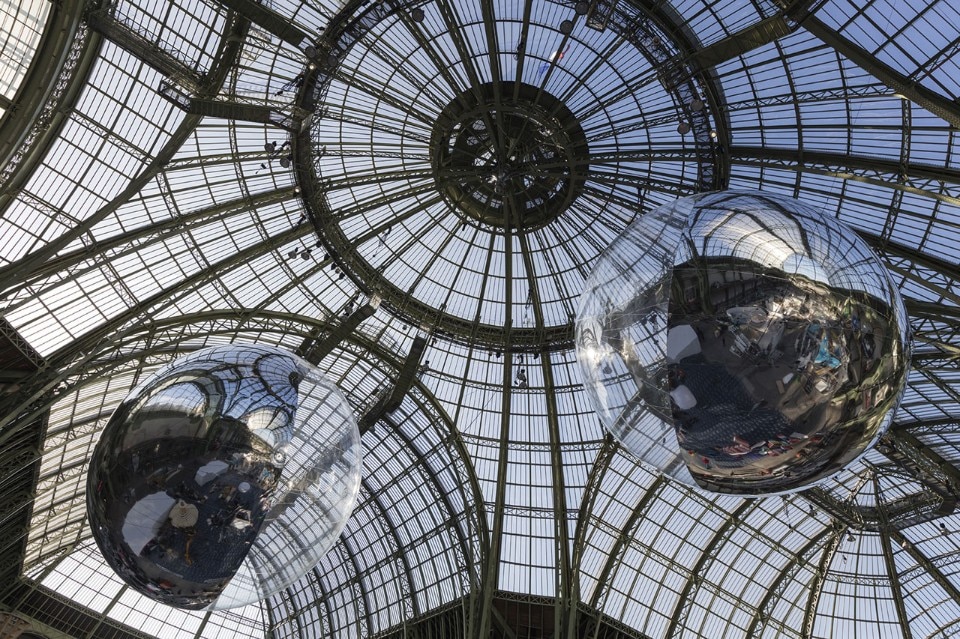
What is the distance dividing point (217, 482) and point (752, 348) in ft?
17.8

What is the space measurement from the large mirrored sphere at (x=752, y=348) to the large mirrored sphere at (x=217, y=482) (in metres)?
3.72

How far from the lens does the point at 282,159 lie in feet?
73.3

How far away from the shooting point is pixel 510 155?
21375 millimetres

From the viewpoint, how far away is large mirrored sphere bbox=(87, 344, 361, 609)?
7270 millimetres

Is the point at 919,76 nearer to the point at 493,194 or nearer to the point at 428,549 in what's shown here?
the point at 493,194

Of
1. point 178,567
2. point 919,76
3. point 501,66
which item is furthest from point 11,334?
point 919,76

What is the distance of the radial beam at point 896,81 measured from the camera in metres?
14.6

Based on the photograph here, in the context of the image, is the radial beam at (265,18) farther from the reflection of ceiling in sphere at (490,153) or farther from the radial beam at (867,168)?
the radial beam at (867,168)

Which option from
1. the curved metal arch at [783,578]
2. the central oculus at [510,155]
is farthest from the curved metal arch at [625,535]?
the central oculus at [510,155]

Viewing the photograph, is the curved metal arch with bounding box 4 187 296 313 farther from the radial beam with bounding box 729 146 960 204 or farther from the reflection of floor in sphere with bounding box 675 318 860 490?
the reflection of floor in sphere with bounding box 675 318 860 490

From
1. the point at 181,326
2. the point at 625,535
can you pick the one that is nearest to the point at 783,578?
the point at 625,535

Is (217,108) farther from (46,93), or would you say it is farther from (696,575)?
(696,575)

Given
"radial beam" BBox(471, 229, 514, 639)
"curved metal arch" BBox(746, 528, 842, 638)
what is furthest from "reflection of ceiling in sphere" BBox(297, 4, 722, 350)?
"curved metal arch" BBox(746, 528, 842, 638)

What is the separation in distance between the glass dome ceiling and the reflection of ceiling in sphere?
11 centimetres
